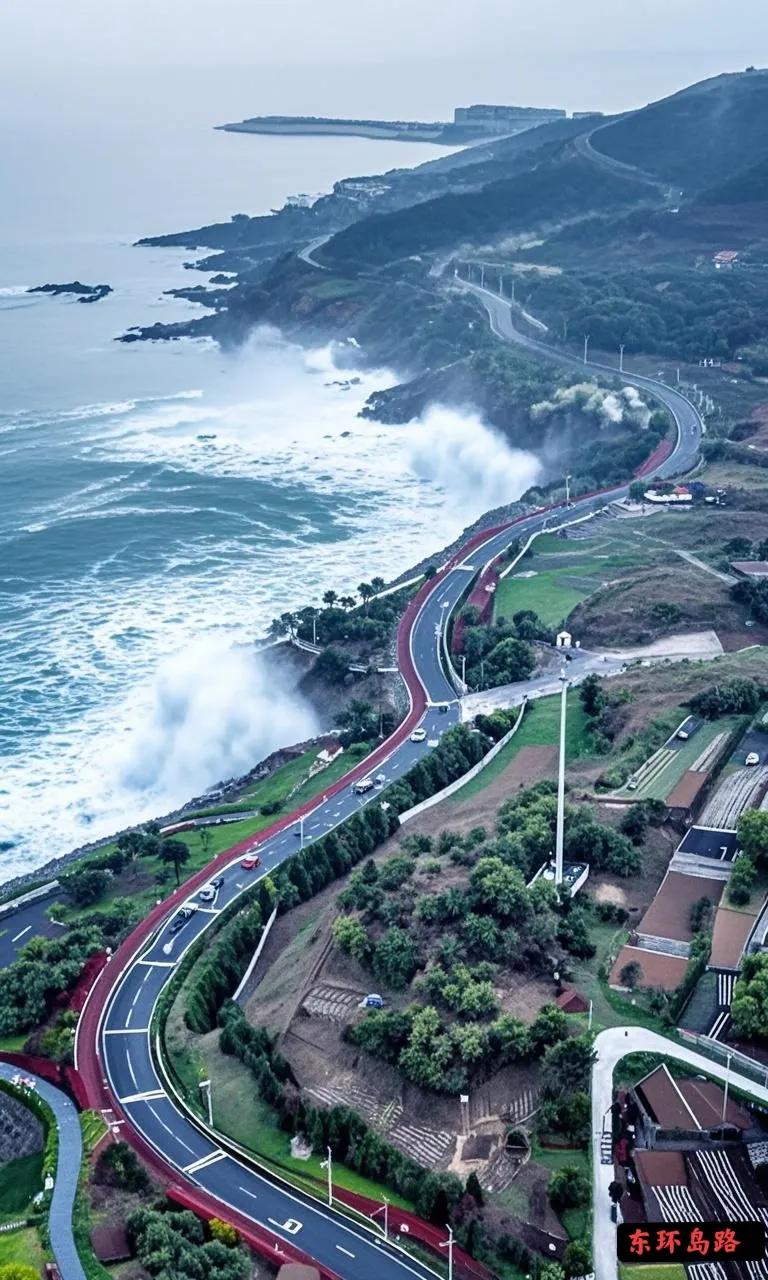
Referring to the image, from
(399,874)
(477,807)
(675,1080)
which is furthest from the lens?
(477,807)

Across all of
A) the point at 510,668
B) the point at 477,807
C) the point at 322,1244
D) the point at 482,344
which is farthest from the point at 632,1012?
the point at 482,344

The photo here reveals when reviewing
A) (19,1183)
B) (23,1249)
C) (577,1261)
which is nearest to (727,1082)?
(577,1261)

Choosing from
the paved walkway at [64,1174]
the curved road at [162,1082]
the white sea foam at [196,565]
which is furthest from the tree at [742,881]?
the white sea foam at [196,565]

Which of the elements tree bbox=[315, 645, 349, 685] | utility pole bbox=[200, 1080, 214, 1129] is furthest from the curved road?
tree bbox=[315, 645, 349, 685]

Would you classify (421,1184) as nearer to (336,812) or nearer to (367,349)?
(336,812)

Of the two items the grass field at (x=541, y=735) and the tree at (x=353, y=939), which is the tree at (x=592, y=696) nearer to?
the grass field at (x=541, y=735)
